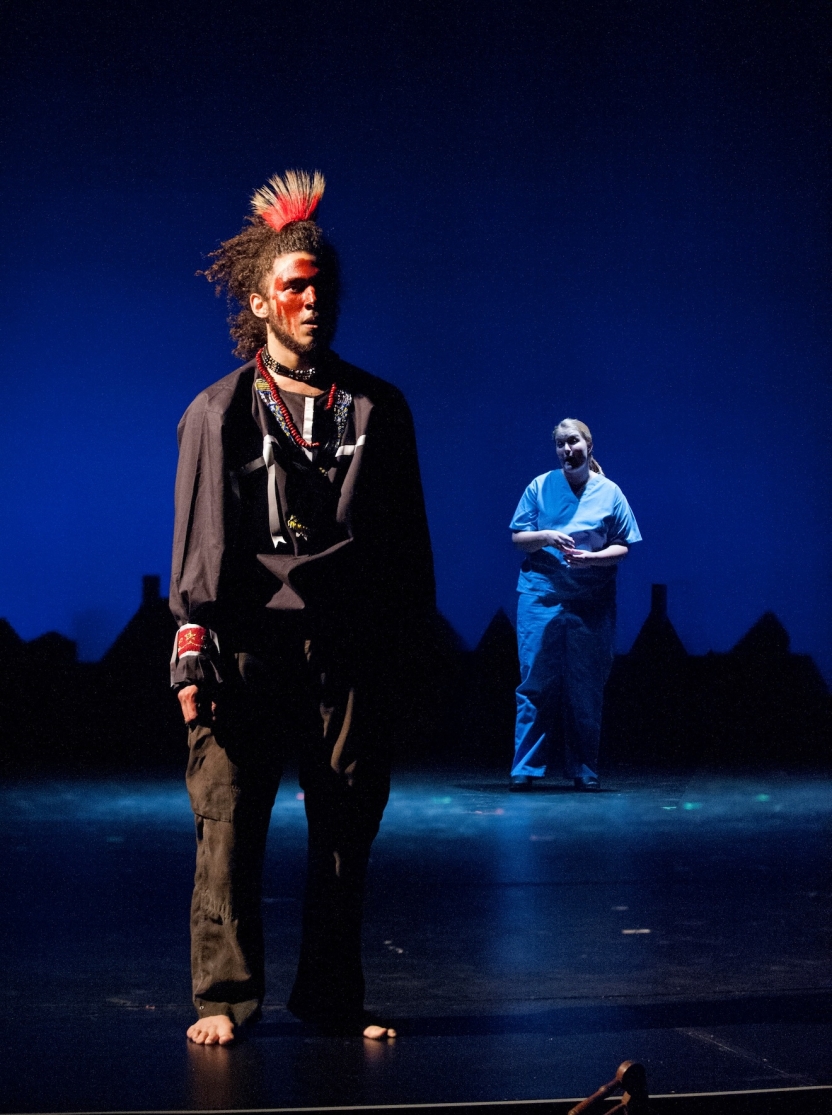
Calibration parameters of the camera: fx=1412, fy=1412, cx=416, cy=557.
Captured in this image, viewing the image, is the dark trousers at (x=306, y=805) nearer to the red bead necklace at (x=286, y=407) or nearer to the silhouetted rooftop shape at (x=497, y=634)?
the red bead necklace at (x=286, y=407)

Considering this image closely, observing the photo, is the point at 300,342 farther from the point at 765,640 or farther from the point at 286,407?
the point at 765,640

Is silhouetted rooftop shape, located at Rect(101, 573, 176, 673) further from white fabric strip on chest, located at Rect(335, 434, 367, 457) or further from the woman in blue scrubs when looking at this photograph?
white fabric strip on chest, located at Rect(335, 434, 367, 457)

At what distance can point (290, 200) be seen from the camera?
7.00 feet

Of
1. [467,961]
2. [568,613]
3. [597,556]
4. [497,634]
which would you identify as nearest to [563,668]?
[568,613]


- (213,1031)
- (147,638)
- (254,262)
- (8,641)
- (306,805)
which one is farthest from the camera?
(147,638)

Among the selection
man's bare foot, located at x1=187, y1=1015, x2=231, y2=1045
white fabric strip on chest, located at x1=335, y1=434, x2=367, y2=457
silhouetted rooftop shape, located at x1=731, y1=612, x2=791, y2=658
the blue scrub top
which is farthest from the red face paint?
silhouetted rooftop shape, located at x1=731, y1=612, x2=791, y2=658

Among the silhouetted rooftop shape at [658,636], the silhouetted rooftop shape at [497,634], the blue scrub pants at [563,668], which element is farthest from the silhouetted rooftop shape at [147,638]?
the silhouetted rooftop shape at [658,636]

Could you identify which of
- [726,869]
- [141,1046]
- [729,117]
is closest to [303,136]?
[729,117]

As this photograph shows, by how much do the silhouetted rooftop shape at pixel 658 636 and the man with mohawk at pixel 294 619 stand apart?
17.7 ft

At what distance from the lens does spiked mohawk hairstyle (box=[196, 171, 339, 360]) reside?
2.11 meters

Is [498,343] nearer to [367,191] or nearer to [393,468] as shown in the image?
[367,191]

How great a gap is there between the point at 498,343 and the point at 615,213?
2.83ft

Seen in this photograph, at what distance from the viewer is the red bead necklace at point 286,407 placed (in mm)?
2029

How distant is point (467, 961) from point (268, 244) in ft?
4.17
